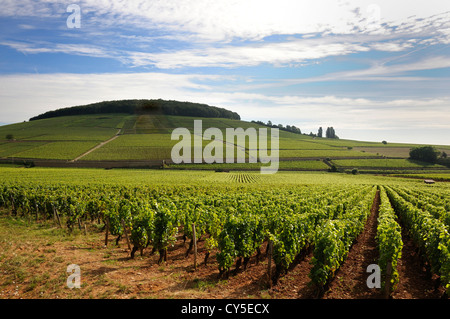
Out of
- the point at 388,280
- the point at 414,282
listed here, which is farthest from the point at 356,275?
the point at 388,280

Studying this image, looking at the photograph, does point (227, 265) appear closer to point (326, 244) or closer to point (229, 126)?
point (326, 244)

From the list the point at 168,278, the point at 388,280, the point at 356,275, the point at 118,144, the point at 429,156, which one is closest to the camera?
the point at 388,280

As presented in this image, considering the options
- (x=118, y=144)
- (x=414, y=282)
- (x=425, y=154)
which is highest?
(x=118, y=144)

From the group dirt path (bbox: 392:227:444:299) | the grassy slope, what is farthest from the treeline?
dirt path (bbox: 392:227:444:299)

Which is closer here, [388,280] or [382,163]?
[388,280]

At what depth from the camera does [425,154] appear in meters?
110

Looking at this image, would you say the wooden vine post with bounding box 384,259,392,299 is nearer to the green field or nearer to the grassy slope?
the grassy slope

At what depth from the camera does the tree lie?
4277 inches

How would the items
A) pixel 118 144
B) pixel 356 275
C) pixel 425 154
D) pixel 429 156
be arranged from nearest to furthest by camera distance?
pixel 356 275 → pixel 429 156 → pixel 118 144 → pixel 425 154

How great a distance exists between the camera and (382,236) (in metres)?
11.5

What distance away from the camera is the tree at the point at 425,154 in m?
109

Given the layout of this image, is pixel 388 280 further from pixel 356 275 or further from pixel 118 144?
pixel 118 144

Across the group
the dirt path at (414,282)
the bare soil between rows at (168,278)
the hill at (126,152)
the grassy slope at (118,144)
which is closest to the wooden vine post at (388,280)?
the bare soil between rows at (168,278)
